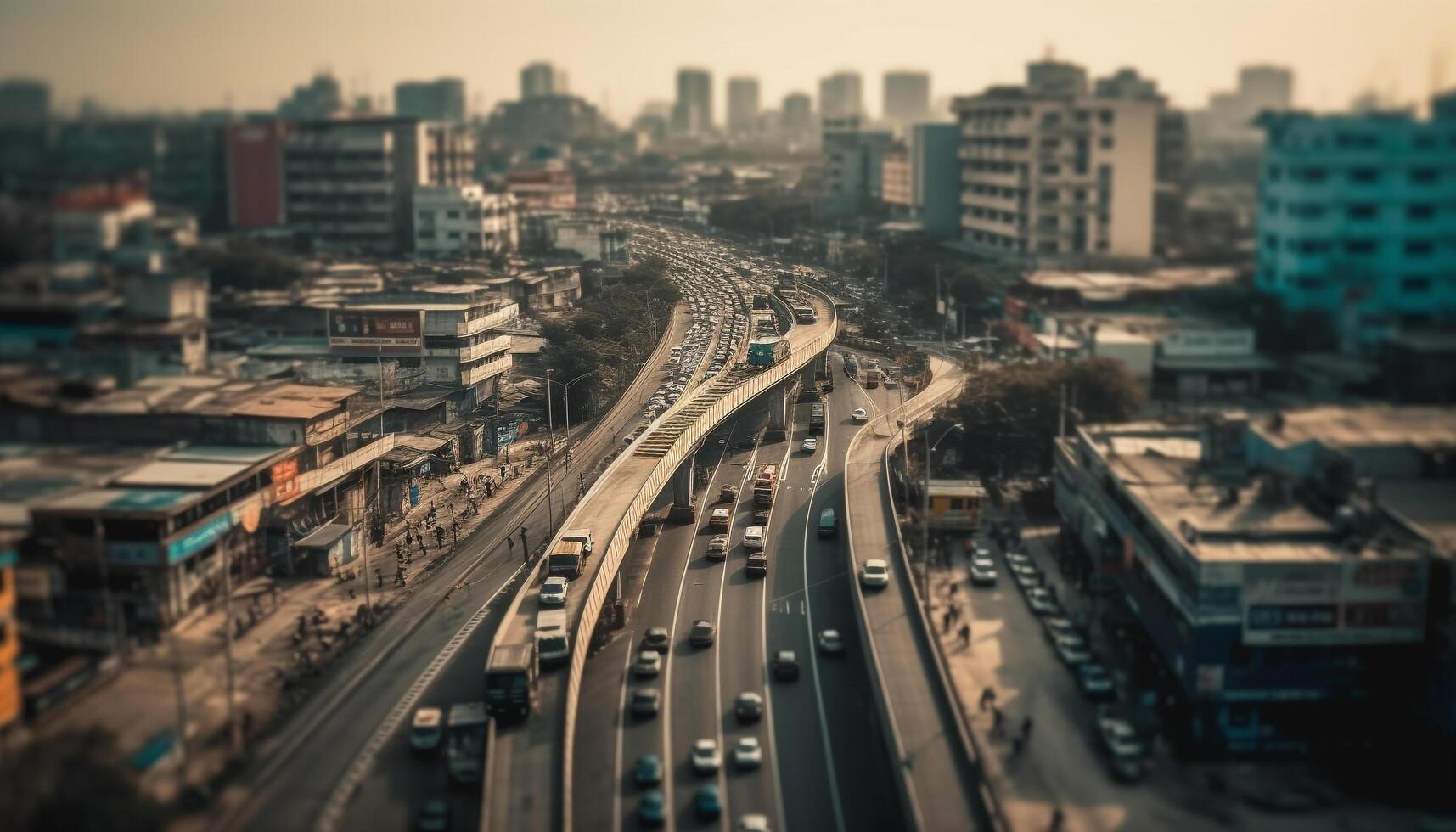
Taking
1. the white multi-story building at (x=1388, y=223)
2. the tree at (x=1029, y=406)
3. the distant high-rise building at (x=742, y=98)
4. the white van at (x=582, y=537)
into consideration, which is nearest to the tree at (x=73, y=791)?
the white van at (x=582, y=537)

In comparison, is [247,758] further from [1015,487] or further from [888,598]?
[1015,487]

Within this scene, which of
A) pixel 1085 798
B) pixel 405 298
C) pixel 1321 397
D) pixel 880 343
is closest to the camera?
pixel 1085 798

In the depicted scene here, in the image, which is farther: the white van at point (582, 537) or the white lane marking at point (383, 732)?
the white van at point (582, 537)

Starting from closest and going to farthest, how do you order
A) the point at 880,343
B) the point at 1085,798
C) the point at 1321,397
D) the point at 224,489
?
1. the point at 1085,798
2. the point at 1321,397
3. the point at 224,489
4. the point at 880,343

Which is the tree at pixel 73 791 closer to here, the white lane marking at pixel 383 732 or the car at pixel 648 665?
the white lane marking at pixel 383 732

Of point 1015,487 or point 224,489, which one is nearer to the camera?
point 224,489

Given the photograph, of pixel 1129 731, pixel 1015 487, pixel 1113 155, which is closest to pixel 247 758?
pixel 1129 731
